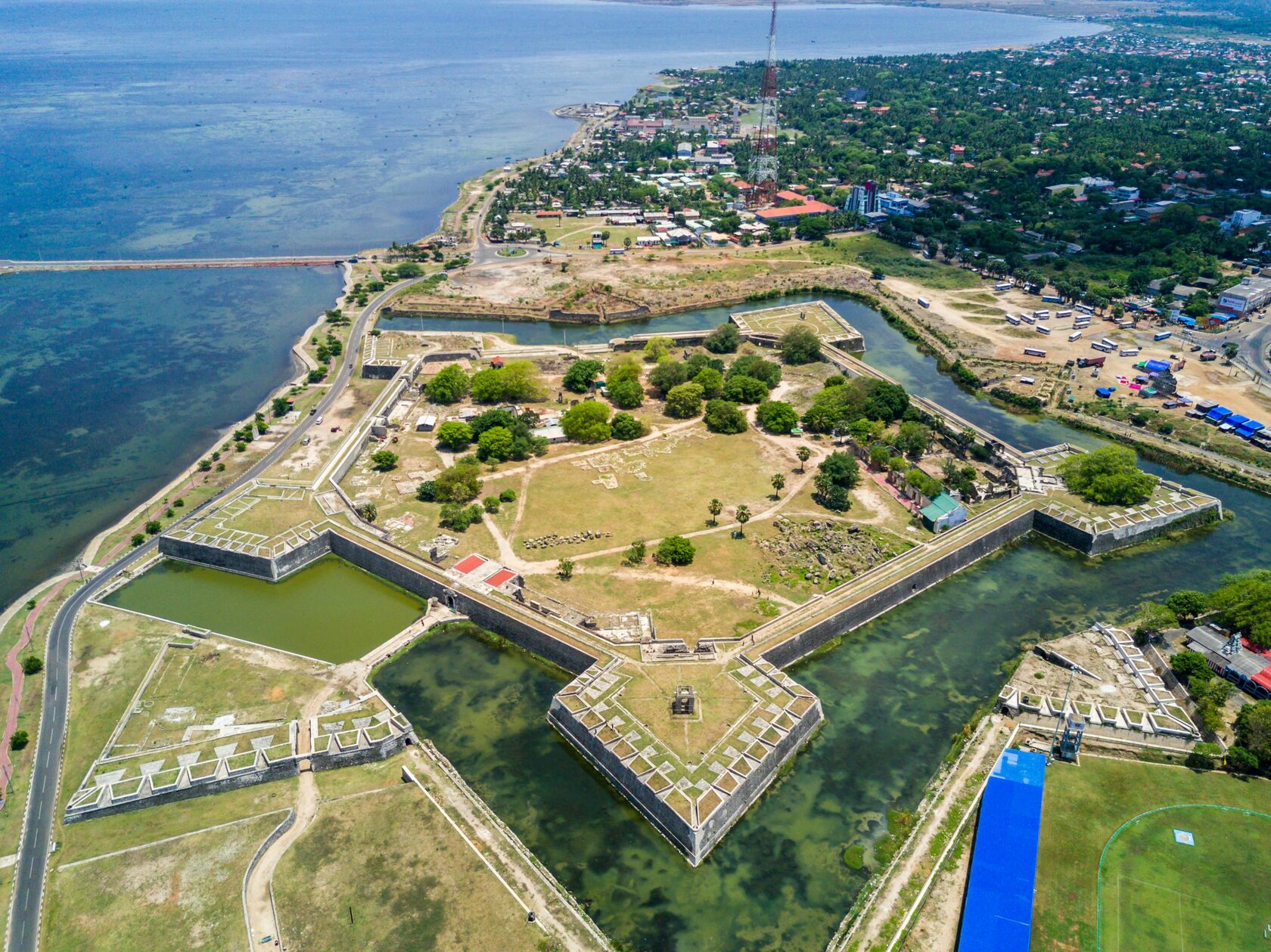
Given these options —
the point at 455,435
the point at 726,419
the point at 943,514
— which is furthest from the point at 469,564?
the point at 943,514

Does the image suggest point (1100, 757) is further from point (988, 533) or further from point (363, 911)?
point (363, 911)

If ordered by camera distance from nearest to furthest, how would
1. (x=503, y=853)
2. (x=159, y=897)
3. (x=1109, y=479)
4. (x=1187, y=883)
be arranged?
(x=159, y=897) → (x=1187, y=883) → (x=503, y=853) → (x=1109, y=479)

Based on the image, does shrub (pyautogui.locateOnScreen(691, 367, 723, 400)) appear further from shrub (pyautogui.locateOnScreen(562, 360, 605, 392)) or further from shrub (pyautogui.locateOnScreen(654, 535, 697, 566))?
shrub (pyautogui.locateOnScreen(654, 535, 697, 566))

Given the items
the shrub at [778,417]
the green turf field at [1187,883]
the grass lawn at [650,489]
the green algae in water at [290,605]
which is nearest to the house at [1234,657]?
the green turf field at [1187,883]

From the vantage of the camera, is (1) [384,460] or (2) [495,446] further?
(2) [495,446]

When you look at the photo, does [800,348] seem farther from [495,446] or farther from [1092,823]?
[1092,823]

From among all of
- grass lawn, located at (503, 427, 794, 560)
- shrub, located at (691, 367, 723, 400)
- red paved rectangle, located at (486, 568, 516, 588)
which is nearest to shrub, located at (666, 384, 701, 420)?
shrub, located at (691, 367, 723, 400)

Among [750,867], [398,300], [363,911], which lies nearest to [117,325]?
[398,300]
